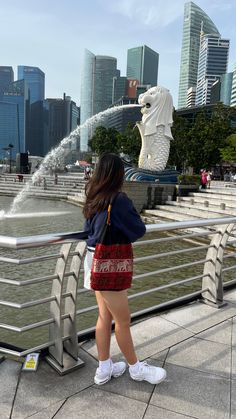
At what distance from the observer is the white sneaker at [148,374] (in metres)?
2.48

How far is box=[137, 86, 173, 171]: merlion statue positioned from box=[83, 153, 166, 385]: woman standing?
20633mm

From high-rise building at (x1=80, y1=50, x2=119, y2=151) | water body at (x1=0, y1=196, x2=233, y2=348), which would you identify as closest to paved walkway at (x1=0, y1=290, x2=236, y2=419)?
water body at (x1=0, y1=196, x2=233, y2=348)

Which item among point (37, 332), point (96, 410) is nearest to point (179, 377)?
point (96, 410)

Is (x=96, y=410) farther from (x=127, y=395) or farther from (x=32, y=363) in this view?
(x=32, y=363)

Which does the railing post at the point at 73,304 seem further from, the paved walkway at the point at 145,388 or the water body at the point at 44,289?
the water body at the point at 44,289

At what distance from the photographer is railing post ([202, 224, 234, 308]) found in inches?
157

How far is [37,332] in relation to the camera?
15.7ft

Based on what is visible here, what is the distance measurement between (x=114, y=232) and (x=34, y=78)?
657 ft

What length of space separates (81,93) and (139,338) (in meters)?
153

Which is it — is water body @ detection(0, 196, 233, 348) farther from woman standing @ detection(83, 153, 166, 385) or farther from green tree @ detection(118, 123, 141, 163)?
green tree @ detection(118, 123, 141, 163)

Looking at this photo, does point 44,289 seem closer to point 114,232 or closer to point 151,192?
point 114,232

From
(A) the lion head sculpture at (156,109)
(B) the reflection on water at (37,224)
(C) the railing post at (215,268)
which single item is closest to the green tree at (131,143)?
(A) the lion head sculpture at (156,109)

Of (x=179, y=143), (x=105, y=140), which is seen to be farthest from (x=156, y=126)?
(x=105, y=140)

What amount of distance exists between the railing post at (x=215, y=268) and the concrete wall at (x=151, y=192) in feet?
50.1
